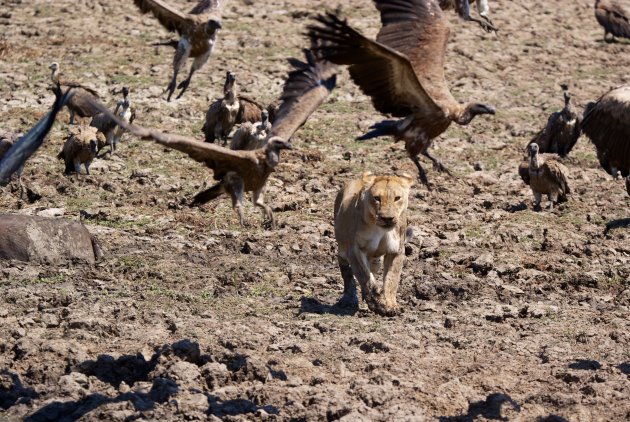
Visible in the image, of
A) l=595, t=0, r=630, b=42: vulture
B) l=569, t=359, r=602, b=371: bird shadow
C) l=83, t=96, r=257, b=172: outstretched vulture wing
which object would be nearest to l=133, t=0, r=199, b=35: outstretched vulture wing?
l=83, t=96, r=257, b=172: outstretched vulture wing

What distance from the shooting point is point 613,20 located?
954 inches

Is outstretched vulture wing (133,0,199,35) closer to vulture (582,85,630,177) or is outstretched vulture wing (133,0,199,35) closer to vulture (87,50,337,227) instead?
vulture (87,50,337,227)

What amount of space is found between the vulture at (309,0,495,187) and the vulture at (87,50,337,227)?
59cm

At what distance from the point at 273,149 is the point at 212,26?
4319mm

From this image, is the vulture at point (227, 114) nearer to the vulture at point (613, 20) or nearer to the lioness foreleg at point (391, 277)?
the lioness foreleg at point (391, 277)

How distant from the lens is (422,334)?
36.4 ft

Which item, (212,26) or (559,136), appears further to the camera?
(559,136)

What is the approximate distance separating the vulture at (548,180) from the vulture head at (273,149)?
16.9ft

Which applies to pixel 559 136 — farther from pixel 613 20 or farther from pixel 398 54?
pixel 398 54

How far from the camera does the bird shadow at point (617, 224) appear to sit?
14984 millimetres

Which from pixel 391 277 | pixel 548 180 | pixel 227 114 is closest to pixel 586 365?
pixel 391 277

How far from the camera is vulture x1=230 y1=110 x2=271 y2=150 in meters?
16.7

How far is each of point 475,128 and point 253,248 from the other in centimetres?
635

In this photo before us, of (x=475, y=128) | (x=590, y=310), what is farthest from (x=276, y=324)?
(x=475, y=128)
